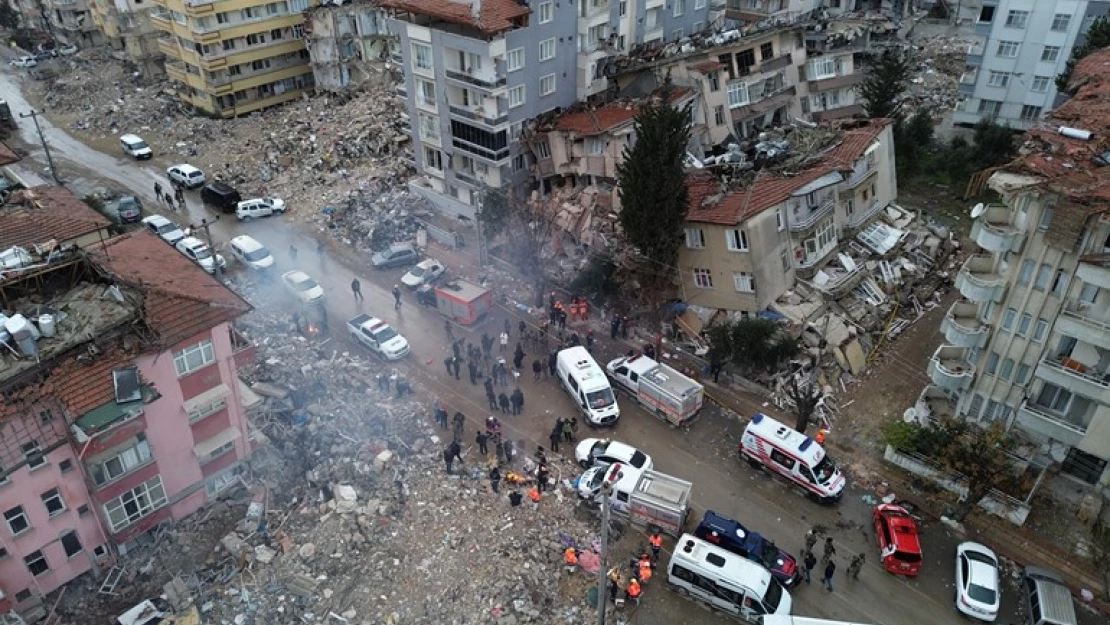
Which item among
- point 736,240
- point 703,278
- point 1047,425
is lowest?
point 1047,425

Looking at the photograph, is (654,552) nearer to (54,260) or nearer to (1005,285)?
(1005,285)

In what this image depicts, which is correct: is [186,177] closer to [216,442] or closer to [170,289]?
[170,289]

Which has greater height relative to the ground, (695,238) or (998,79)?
(998,79)

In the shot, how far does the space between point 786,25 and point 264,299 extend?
37508mm

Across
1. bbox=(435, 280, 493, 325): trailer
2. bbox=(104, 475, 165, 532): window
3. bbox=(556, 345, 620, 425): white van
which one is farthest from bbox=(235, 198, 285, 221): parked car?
bbox=(104, 475, 165, 532): window

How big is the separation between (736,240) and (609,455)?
12.5 metres

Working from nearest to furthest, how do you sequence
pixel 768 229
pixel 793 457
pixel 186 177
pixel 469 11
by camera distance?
1. pixel 793 457
2. pixel 768 229
3. pixel 469 11
4. pixel 186 177

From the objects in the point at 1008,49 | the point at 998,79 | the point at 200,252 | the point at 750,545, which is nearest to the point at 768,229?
the point at 750,545

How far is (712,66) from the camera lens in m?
47.1

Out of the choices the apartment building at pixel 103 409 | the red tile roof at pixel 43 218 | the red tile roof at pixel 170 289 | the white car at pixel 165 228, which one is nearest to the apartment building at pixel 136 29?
the white car at pixel 165 228

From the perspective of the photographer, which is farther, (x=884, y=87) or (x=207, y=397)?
(x=884, y=87)

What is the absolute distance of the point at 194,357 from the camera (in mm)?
25969

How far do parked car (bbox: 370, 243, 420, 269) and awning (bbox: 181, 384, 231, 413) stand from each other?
18.4 m

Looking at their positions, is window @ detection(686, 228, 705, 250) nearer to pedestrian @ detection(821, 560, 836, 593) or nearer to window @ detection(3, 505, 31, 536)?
→ pedestrian @ detection(821, 560, 836, 593)
